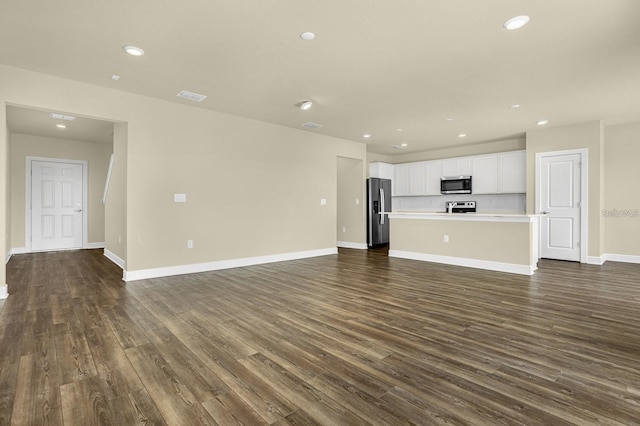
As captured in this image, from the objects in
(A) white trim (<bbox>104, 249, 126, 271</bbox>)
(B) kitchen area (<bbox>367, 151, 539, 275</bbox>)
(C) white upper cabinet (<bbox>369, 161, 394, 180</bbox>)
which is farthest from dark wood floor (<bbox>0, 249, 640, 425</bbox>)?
(C) white upper cabinet (<bbox>369, 161, 394, 180</bbox>)

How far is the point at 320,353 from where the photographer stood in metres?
2.29

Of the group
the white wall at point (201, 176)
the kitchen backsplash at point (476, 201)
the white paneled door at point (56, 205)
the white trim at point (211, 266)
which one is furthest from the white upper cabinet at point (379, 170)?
the white paneled door at point (56, 205)

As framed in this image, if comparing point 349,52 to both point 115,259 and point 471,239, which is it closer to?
point 471,239

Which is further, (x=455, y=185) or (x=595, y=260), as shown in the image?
(x=455, y=185)

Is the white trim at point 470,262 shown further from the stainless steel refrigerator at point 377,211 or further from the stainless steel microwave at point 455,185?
the stainless steel microwave at point 455,185

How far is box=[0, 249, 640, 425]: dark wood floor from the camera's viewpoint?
5.41 ft

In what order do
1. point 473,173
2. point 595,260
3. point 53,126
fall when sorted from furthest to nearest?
1. point 473,173
2. point 53,126
3. point 595,260

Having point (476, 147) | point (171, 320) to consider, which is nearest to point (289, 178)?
point (171, 320)

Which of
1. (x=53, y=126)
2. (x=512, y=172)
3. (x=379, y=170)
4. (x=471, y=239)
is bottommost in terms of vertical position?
(x=471, y=239)

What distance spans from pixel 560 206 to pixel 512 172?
1325 millimetres

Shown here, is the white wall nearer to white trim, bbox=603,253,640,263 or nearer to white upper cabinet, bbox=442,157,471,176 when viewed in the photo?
white upper cabinet, bbox=442,157,471,176

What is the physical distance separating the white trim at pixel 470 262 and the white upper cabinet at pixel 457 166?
299 cm

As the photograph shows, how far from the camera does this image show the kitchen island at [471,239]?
16.3 feet

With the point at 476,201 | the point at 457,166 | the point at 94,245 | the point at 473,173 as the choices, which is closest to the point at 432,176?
the point at 457,166
